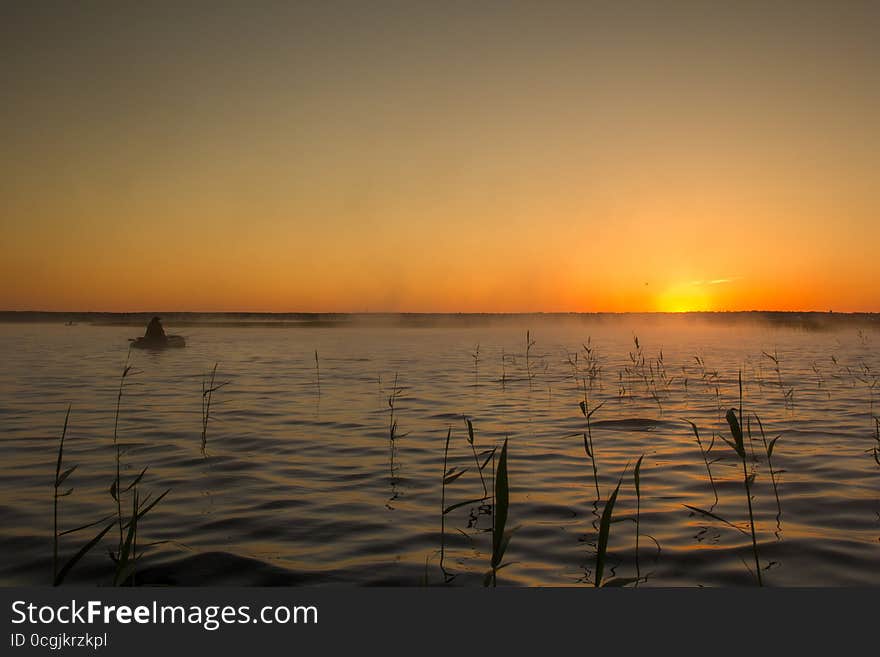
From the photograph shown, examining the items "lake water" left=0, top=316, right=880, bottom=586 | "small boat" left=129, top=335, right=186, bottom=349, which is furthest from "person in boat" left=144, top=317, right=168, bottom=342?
"lake water" left=0, top=316, right=880, bottom=586

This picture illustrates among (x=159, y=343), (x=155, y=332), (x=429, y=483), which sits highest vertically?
(x=155, y=332)

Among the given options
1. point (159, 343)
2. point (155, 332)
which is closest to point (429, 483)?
point (159, 343)

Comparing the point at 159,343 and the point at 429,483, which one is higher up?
the point at 159,343

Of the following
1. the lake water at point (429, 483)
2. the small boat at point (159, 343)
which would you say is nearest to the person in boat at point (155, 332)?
the small boat at point (159, 343)

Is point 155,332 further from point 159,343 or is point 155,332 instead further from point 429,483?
point 429,483

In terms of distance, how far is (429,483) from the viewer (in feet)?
25.6

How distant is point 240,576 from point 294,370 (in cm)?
1817

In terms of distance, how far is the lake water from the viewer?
5094 millimetres

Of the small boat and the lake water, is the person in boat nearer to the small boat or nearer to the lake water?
the small boat

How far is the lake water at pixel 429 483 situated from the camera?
5094mm

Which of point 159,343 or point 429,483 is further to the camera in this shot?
point 159,343

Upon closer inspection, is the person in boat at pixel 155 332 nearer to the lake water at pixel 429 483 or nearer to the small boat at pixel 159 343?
the small boat at pixel 159 343

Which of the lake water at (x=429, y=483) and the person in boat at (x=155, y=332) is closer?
the lake water at (x=429, y=483)

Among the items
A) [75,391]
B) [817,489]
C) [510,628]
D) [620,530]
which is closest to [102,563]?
[510,628]
